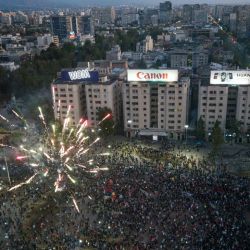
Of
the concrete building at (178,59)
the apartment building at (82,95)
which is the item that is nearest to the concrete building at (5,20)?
the concrete building at (178,59)

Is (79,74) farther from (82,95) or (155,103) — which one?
(155,103)

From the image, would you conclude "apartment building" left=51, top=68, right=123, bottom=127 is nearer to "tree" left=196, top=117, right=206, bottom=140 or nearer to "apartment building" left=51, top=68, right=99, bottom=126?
"apartment building" left=51, top=68, right=99, bottom=126

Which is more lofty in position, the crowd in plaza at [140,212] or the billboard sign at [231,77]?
the billboard sign at [231,77]

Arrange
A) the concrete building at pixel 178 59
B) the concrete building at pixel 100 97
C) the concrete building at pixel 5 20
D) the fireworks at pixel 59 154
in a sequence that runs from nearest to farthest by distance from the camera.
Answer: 1. the fireworks at pixel 59 154
2. the concrete building at pixel 100 97
3. the concrete building at pixel 178 59
4. the concrete building at pixel 5 20

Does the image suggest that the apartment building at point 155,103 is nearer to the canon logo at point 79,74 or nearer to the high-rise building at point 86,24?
the canon logo at point 79,74

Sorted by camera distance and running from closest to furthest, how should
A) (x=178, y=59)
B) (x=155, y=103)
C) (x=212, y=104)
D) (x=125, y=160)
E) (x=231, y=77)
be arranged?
1. (x=125, y=160)
2. (x=231, y=77)
3. (x=212, y=104)
4. (x=155, y=103)
5. (x=178, y=59)

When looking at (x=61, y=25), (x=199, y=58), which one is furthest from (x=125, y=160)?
(x=61, y=25)
